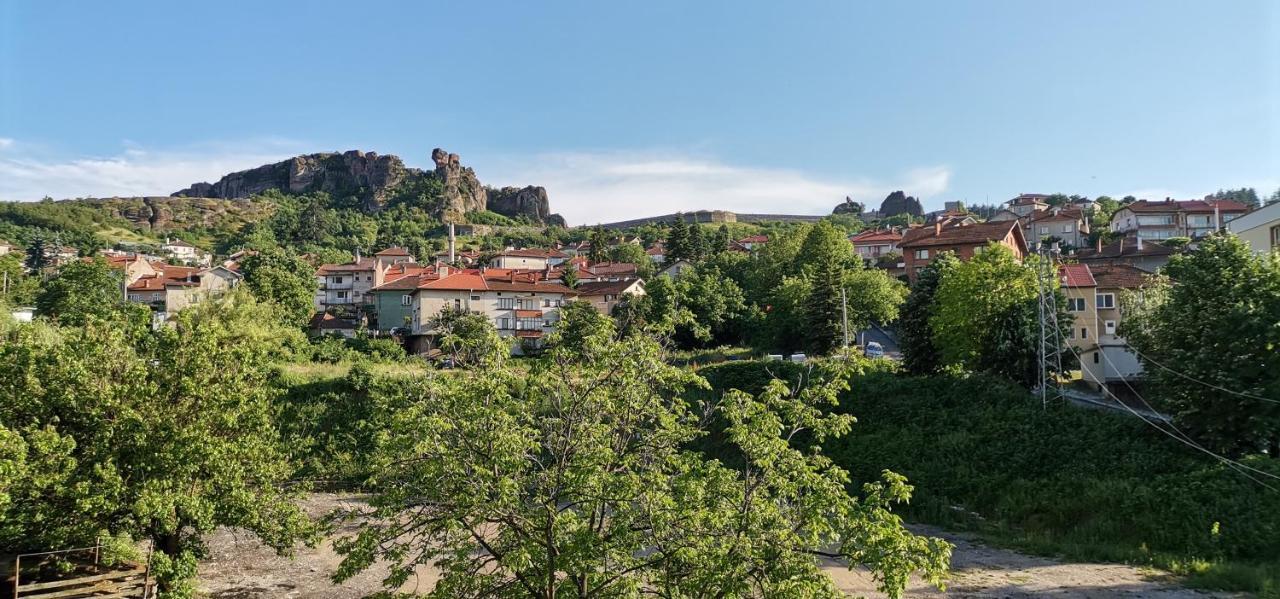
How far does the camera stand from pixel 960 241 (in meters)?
56.8

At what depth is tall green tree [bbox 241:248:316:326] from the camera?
5469 centimetres

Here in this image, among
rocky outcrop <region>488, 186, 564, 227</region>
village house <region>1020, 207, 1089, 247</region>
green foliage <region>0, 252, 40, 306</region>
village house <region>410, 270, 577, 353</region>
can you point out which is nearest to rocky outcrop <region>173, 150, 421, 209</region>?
rocky outcrop <region>488, 186, 564, 227</region>

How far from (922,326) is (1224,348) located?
13.8 m

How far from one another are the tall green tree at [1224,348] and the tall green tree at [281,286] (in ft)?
161

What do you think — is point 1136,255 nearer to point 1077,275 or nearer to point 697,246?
point 1077,275

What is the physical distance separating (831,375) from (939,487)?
19589mm

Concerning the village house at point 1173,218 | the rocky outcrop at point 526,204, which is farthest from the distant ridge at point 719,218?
the village house at point 1173,218

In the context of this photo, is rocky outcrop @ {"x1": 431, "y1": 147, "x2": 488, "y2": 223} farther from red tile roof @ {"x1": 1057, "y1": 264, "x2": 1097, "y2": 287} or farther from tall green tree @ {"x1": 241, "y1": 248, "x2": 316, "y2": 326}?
red tile roof @ {"x1": 1057, "y1": 264, "x2": 1097, "y2": 287}

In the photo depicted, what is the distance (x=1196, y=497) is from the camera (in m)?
21.0

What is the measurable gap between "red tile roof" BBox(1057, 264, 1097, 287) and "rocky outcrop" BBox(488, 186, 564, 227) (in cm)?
11203

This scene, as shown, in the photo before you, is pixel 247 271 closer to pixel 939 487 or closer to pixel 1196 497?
pixel 939 487

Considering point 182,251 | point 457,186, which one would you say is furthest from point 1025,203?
point 182,251

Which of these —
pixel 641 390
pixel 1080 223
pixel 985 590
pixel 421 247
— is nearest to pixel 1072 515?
pixel 985 590

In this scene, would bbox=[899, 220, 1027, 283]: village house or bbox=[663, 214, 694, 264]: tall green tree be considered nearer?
bbox=[899, 220, 1027, 283]: village house
